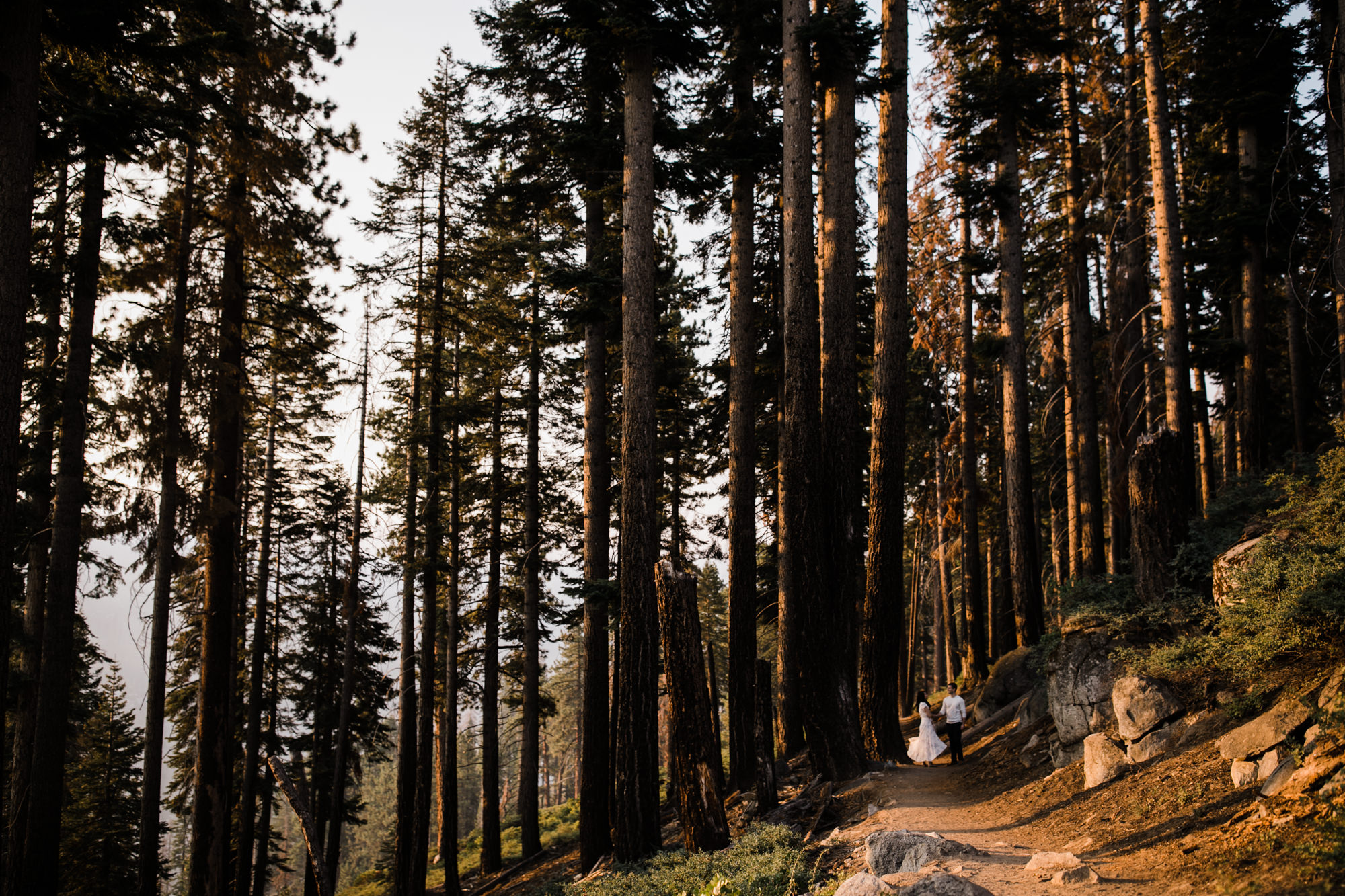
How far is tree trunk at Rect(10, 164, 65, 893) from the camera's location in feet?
38.4

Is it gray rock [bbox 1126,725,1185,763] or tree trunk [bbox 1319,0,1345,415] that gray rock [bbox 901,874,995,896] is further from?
tree trunk [bbox 1319,0,1345,415]

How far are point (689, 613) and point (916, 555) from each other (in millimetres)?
18957

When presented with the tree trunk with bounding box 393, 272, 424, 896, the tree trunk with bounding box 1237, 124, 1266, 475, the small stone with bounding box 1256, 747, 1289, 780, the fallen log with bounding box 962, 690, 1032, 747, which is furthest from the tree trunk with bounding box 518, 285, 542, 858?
the tree trunk with bounding box 1237, 124, 1266, 475

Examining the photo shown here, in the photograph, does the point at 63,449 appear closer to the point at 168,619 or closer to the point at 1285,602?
the point at 168,619

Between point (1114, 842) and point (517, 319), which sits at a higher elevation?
point (517, 319)

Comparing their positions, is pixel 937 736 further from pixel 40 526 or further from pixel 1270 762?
pixel 40 526

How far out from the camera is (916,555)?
26.2m

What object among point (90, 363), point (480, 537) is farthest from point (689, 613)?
point (480, 537)

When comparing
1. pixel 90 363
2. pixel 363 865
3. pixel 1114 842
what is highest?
pixel 90 363

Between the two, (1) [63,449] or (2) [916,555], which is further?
(2) [916,555]

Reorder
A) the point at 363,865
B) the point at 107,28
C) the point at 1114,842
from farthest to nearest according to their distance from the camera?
1. the point at 363,865
2. the point at 107,28
3. the point at 1114,842

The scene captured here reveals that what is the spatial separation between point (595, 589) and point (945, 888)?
7226 millimetres

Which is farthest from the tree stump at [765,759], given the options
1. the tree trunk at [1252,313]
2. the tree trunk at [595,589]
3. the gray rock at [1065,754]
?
the tree trunk at [1252,313]

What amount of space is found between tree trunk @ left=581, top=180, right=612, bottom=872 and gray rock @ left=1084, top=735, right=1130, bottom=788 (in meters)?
6.85
